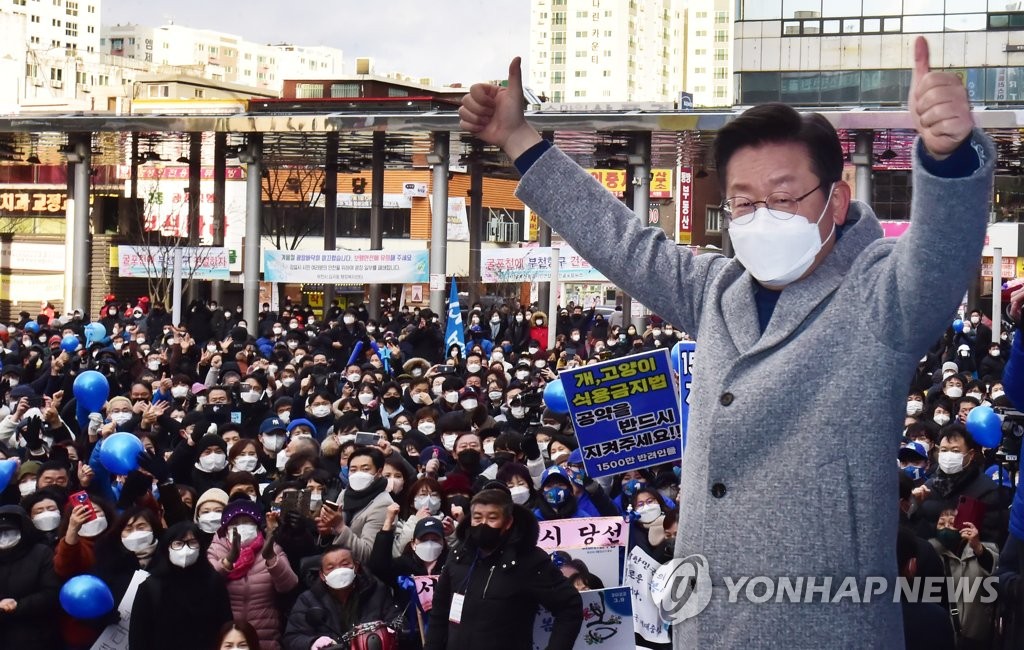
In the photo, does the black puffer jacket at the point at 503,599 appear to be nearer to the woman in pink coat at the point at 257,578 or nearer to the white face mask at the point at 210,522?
the woman in pink coat at the point at 257,578

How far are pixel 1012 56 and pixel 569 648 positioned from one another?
48.0 meters

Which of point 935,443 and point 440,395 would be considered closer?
point 935,443

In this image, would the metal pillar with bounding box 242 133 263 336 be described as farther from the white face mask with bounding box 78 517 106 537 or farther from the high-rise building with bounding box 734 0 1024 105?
the high-rise building with bounding box 734 0 1024 105

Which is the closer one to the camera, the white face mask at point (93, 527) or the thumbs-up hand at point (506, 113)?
the thumbs-up hand at point (506, 113)

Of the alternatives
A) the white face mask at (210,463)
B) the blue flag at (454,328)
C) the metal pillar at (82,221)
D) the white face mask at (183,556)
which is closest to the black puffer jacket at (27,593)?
the white face mask at (183,556)

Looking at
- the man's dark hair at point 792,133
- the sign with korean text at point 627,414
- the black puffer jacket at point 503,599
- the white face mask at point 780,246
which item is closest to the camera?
the white face mask at point 780,246

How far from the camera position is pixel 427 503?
29.6ft

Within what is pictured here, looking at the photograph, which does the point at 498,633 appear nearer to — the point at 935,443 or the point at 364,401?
the point at 935,443

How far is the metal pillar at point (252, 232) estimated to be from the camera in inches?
1198

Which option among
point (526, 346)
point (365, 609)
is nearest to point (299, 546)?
point (365, 609)

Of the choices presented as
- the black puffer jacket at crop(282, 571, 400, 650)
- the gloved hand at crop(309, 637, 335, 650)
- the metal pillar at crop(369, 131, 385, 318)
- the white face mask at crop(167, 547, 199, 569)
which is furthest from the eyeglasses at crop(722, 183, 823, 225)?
the metal pillar at crop(369, 131, 385, 318)

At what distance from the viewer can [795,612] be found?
2459mm

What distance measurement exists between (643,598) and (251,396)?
7.82 metres

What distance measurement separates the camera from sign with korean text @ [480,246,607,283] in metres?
27.3
